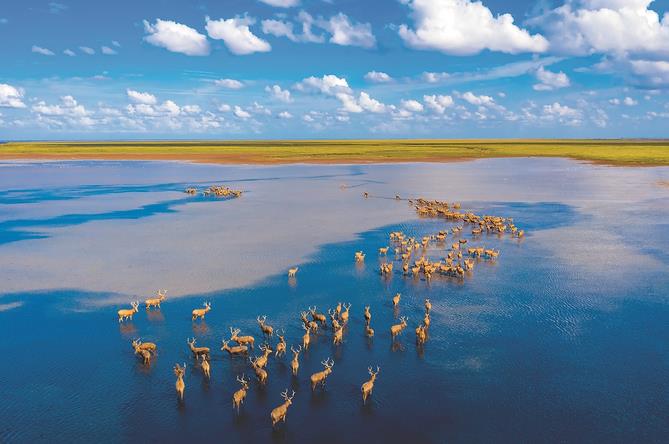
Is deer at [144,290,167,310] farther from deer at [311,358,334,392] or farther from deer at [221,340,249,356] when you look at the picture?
deer at [311,358,334,392]

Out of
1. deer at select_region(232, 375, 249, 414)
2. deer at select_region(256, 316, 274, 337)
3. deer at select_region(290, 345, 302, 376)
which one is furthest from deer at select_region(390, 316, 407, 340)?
deer at select_region(232, 375, 249, 414)

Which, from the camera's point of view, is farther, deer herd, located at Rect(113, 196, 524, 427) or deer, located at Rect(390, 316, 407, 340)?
deer, located at Rect(390, 316, 407, 340)

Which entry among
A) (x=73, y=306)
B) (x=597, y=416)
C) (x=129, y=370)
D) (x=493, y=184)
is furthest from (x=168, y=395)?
(x=493, y=184)

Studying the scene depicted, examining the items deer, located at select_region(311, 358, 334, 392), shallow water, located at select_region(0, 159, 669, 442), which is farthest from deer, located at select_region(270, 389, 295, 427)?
deer, located at select_region(311, 358, 334, 392)

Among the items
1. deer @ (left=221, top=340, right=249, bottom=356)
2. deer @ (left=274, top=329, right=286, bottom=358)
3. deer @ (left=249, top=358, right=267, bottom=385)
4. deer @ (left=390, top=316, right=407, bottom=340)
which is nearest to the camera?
deer @ (left=249, top=358, right=267, bottom=385)

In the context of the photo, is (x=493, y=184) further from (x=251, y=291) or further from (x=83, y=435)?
(x=83, y=435)

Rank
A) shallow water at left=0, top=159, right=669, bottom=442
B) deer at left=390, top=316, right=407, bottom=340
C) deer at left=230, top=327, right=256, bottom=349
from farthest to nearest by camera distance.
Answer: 1. deer at left=390, top=316, right=407, bottom=340
2. deer at left=230, top=327, right=256, bottom=349
3. shallow water at left=0, top=159, right=669, bottom=442

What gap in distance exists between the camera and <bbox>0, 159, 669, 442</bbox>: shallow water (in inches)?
636

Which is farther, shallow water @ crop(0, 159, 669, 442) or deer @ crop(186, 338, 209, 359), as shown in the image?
deer @ crop(186, 338, 209, 359)

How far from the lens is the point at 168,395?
1764 centimetres

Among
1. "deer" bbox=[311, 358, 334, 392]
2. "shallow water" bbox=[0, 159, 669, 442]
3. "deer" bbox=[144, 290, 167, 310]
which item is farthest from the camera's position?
"deer" bbox=[144, 290, 167, 310]

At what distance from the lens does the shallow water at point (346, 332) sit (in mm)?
16156

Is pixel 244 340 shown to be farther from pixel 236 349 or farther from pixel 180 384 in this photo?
pixel 180 384

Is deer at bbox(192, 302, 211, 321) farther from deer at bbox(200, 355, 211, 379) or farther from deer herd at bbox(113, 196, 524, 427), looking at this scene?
deer at bbox(200, 355, 211, 379)
